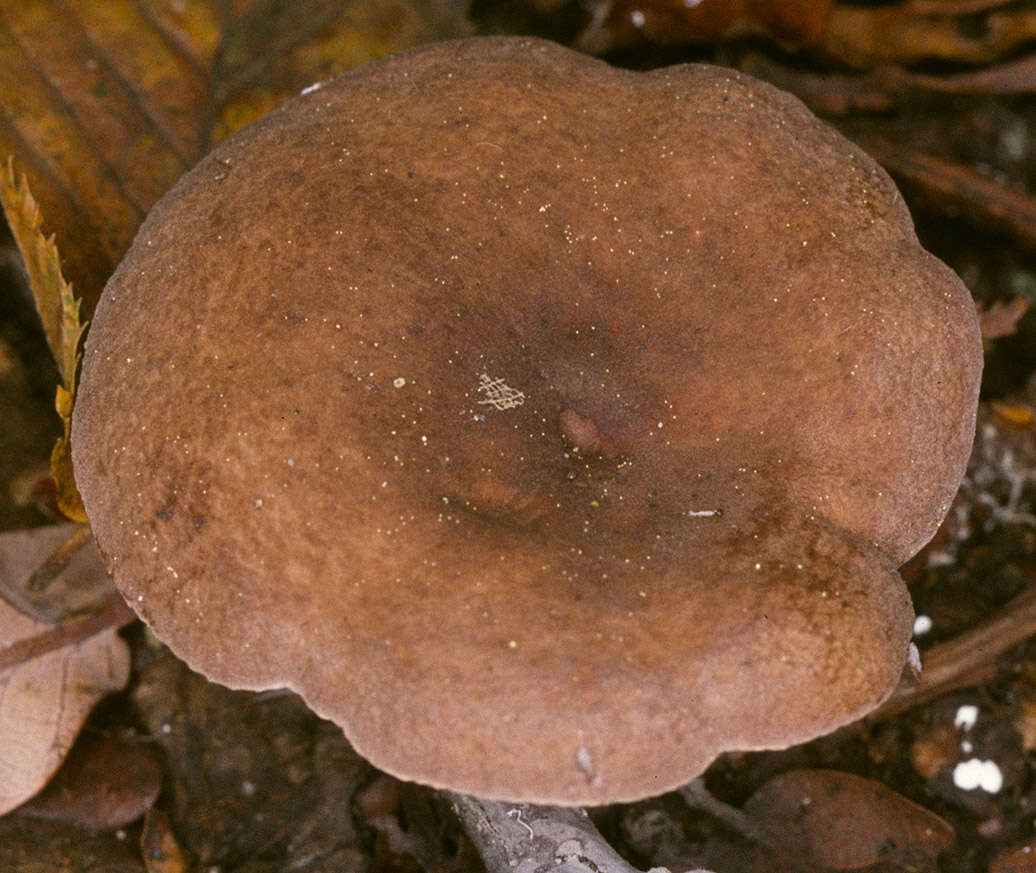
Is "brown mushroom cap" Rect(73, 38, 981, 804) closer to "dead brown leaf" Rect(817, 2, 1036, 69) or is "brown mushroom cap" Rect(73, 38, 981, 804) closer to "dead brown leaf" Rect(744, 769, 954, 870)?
"dead brown leaf" Rect(744, 769, 954, 870)

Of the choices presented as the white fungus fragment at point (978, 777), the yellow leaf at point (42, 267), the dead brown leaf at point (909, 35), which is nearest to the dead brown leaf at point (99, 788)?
the yellow leaf at point (42, 267)

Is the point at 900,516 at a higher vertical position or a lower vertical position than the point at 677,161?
lower

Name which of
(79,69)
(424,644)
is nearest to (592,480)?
(424,644)

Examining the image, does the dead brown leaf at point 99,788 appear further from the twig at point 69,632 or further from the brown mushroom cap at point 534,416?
the brown mushroom cap at point 534,416

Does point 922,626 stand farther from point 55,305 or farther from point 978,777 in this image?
point 55,305

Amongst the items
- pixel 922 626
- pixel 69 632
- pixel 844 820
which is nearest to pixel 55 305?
pixel 69 632

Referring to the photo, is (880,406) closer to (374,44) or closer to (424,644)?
(424,644)
